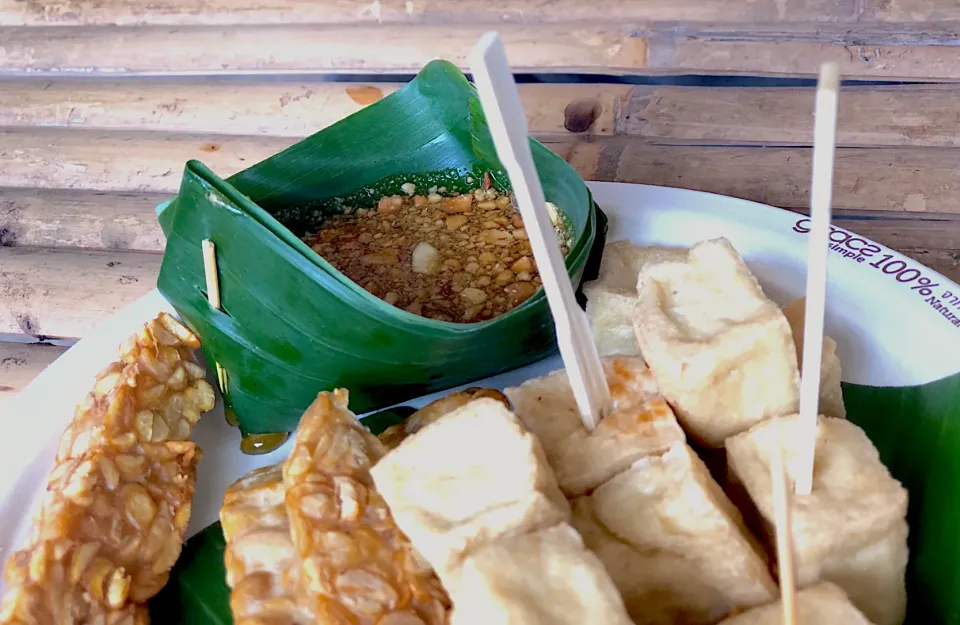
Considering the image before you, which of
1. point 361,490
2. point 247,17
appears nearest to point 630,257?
point 361,490

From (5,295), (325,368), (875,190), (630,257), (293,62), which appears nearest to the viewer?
(325,368)

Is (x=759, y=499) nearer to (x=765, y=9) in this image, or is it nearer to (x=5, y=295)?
(x=765, y=9)

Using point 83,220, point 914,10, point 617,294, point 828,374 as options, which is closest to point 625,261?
point 617,294

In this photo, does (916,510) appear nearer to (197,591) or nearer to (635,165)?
(197,591)

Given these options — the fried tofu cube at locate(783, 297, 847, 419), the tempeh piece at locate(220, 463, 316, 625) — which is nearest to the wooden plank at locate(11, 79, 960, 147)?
the fried tofu cube at locate(783, 297, 847, 419)

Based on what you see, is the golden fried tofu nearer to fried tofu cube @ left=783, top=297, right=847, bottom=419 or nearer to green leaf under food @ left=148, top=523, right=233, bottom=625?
green leaf under food @ left=148, top=523, right=233, bottom=625

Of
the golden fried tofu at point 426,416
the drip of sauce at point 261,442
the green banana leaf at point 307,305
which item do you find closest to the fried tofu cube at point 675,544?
the golden fried tofu at point 426,416
